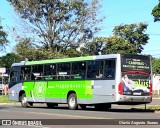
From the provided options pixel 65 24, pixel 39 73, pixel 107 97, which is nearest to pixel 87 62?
pixel 107 97

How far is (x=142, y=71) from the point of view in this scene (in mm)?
25500

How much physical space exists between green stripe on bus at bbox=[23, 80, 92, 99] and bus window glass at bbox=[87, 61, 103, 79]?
17.1 inches

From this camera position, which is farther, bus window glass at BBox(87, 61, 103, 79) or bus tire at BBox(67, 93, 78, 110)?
bus tire at BBox(67, 93, 78, 110)

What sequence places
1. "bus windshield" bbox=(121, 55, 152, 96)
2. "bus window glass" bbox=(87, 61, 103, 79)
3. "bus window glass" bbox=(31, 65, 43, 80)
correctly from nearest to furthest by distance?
"bus windshield" bbox=(121, 55, 152, 96) → "bus window glass" bbox=(87, 61, 103, 79) → "bus window glass" bbox=(31, 65, 43, 80)

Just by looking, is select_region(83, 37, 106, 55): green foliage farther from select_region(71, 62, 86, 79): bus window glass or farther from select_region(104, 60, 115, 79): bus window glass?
select_region(104, 60, 115, 79): bus window glass

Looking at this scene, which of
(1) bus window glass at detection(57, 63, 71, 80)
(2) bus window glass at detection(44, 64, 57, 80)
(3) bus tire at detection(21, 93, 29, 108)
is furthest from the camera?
(3) bus tire at detection(21, 93, 29, 108)

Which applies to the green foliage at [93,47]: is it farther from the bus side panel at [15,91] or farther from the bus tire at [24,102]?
the bus tire at [24,102]

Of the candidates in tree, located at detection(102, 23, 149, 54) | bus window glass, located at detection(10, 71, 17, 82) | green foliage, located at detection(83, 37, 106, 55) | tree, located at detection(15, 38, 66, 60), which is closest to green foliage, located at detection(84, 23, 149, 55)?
tree, located at detection(102, 23, 149, 54)

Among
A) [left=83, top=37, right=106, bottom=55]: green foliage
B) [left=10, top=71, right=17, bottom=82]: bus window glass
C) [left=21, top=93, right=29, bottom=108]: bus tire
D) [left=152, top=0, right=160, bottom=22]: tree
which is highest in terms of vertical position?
[left=83, top=37, right=106, bottom=55]: green foliage

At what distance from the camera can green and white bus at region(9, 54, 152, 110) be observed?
24891 mm

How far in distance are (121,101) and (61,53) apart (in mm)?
32022

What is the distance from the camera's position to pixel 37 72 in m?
30.5

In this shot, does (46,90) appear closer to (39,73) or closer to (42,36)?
(39,73)

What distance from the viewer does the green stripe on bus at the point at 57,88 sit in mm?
26781
